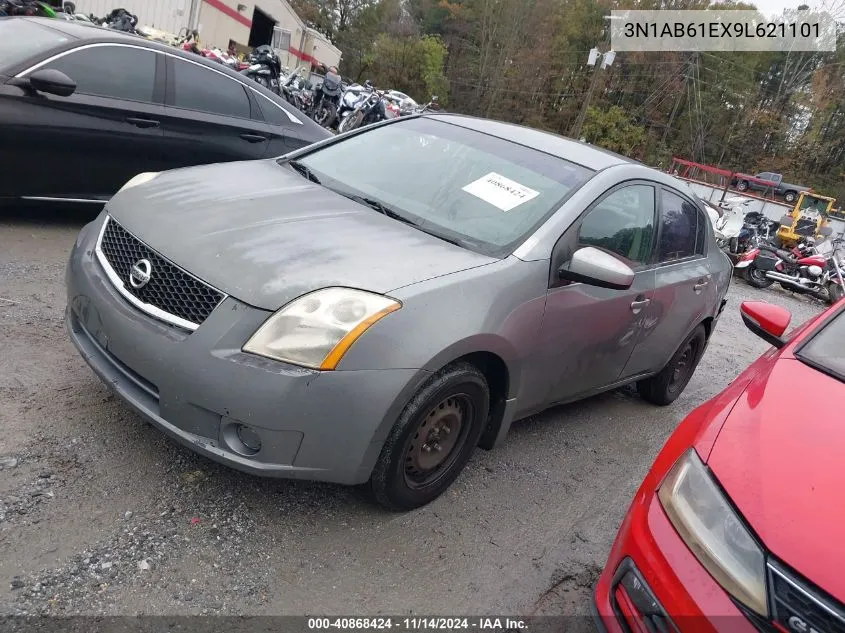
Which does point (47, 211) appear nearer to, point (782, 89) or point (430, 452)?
point (430, 452)

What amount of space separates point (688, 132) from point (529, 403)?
57.9 metres

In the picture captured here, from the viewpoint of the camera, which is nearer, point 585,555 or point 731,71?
point 585,555

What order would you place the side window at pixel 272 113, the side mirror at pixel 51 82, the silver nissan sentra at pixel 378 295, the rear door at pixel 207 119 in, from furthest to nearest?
1. the side window at pixel 272 113
2. the rear door at pixel 207 119
3. the side mirror at pixel 51 82
4. the silver nissan sentra at pixel 378 295

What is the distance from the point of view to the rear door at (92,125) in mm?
4574

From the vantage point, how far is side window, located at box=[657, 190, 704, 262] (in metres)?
3.92

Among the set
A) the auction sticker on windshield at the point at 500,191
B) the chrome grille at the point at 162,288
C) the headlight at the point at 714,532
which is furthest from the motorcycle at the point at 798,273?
the chrome grille at the point at 162,288

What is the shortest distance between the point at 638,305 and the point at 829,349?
3.50 feet

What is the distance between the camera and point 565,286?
9.93 feet

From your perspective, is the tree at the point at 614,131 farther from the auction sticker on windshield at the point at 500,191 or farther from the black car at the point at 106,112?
the auction sticker on windshield at the point at 500,191

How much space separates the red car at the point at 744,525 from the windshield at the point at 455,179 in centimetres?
116

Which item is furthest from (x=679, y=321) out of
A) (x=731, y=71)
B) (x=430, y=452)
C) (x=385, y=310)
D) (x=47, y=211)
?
(x=731, y=71)

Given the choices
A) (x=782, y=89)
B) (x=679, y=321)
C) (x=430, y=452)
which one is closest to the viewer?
(x=430, y=452)

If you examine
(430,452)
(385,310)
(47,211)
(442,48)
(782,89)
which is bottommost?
(47,211)

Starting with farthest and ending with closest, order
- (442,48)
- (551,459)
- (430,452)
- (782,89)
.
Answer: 1. (442,48)
2. (782,89)
3. (551,459)
4. (430,452)
